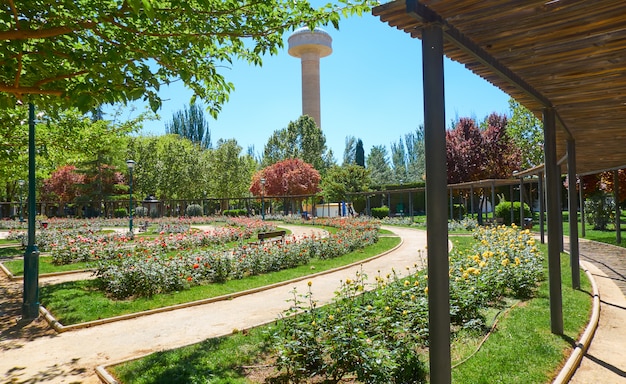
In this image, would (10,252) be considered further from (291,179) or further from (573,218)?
(291,179)

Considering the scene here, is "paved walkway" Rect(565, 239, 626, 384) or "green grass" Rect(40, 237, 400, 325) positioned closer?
"paved walkway" Rect(565, 239, 626, 384)

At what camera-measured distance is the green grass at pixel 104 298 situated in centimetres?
648

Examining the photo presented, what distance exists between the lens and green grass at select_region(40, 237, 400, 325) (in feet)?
21.3

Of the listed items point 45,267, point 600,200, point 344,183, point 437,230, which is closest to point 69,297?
point 45,267

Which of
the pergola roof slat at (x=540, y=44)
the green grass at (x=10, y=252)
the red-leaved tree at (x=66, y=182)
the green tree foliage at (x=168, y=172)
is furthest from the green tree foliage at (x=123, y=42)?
the red-leaved tree at (x=66, y=182)

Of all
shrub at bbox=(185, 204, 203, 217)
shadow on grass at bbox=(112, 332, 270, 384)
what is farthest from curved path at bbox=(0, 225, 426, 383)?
shrub at bbox=(185, 204, 203, 217)

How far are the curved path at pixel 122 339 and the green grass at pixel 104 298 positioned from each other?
1.51ft

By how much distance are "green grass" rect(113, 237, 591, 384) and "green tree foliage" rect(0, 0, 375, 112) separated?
2940 mm

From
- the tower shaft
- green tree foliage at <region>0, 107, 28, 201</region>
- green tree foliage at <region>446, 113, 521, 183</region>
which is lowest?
green tree foliage at <region>0, 107, 28, 201</region>

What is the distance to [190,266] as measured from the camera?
28.6 ft

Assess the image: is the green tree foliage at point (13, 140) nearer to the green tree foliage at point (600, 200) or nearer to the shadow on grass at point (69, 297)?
the shadow on grass at point (69, 297)

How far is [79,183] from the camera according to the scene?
4016cm

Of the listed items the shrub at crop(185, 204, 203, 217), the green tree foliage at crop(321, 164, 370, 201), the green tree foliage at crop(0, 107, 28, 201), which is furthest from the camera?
the shrub at crop(185, 204, 203, 217)

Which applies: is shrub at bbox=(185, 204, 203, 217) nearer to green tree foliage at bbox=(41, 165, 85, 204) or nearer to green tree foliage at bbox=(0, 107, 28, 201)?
green tree foliage at bbox=(41, 165, 85, 204)
